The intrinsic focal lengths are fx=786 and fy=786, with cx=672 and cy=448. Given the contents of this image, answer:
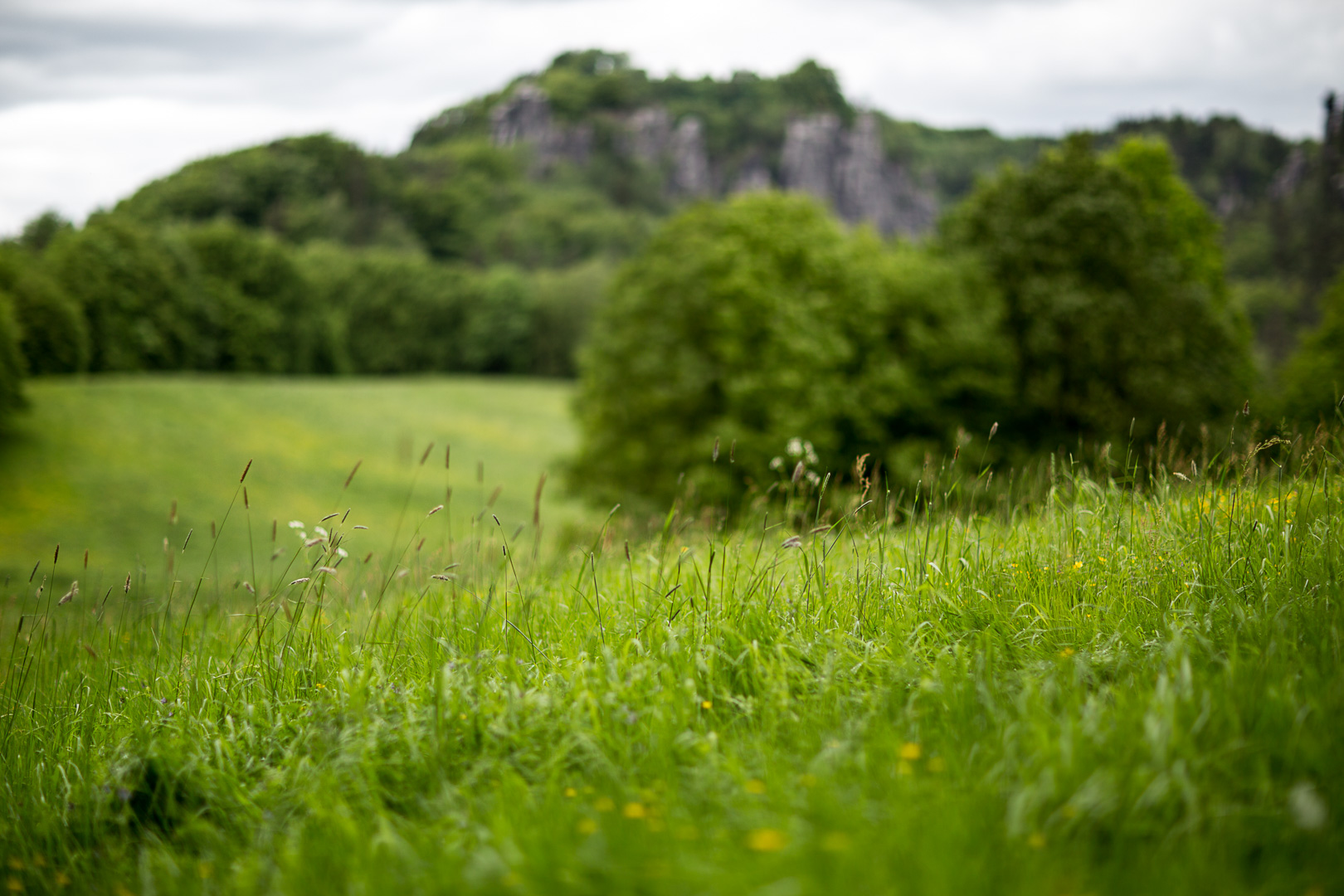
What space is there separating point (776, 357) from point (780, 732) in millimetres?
18221

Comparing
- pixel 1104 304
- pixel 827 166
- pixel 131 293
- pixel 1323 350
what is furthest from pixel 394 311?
pixel 827 166

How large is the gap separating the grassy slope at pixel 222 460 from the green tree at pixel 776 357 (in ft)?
19.1

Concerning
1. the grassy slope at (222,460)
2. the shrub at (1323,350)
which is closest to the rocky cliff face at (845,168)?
the grassy slope at (222,460)

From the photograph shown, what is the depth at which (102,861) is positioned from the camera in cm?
279

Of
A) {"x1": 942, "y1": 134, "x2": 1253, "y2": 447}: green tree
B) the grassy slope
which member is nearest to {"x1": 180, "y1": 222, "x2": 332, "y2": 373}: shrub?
the grassy slope

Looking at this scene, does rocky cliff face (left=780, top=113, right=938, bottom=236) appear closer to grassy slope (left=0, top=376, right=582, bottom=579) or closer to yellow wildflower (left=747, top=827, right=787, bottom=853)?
grassy slope (left=0, top=376, right=582, bottom=579)

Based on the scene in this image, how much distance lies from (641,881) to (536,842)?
34 centimetres

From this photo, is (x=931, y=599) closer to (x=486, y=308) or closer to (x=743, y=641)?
(x=743, y=641)

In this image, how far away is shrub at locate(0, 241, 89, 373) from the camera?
36594 mm

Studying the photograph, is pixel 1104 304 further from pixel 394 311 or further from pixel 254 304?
pixel 394 311

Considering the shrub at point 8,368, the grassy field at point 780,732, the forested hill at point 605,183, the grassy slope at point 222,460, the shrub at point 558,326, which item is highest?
the forested hill at point 605,183

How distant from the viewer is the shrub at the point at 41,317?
3659 cm

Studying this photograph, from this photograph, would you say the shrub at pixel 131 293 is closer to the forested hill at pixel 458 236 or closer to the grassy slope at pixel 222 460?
the forested hill at pixel 458 236

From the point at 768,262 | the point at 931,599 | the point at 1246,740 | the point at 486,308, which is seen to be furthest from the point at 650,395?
the point at 486,308
